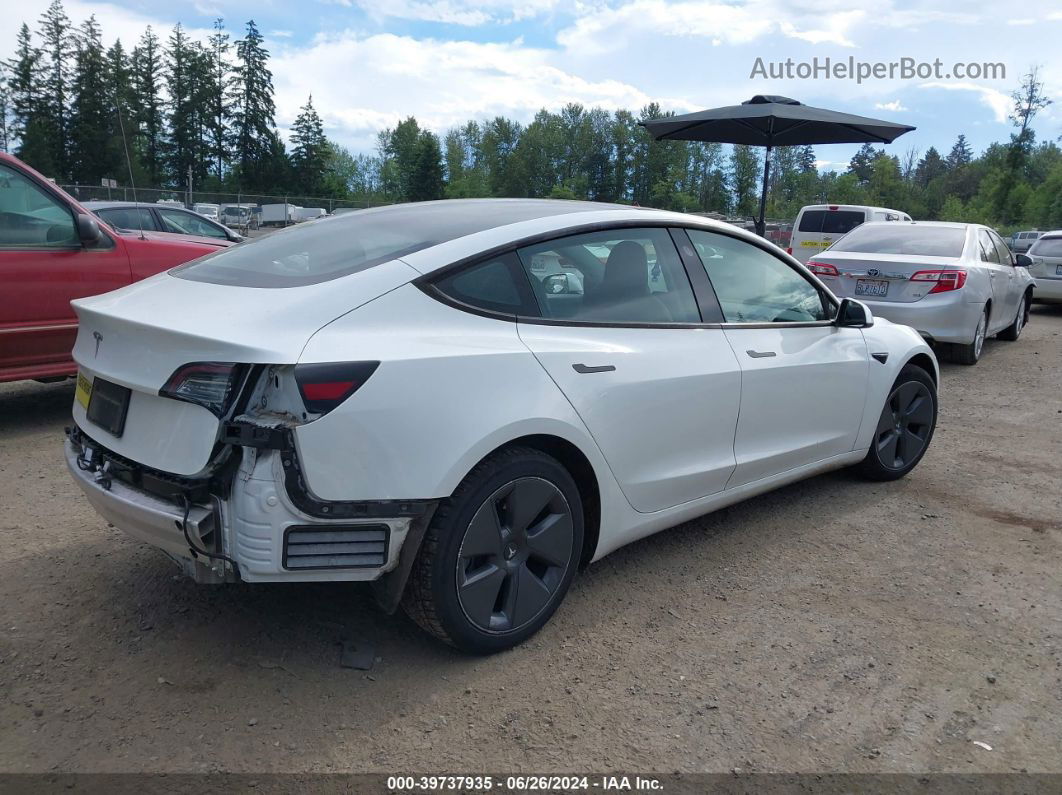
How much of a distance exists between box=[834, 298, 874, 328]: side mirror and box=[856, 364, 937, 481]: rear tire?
0.58 meters

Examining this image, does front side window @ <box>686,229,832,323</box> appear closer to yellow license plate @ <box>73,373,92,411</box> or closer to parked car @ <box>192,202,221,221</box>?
yellow license plate @ <box>73,373,92,411</box>

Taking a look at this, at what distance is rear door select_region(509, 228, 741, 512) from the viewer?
9.95ft

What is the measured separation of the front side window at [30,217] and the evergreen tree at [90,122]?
3109 inches

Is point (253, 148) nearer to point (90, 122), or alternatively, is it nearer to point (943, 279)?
point (90, 122)

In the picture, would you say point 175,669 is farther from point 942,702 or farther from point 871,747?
point 942,702

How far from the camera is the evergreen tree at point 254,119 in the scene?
8156cm

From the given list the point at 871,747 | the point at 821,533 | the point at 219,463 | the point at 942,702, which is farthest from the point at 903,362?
the point at 219,463

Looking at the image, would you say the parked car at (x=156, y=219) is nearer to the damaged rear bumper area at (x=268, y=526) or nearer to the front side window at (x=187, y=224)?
the front side window at (x=187, y=224)

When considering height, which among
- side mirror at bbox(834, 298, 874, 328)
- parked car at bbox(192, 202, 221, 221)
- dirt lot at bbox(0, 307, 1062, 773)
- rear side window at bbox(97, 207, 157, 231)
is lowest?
dirt lot at bbox(0, 307, 1062, 773)

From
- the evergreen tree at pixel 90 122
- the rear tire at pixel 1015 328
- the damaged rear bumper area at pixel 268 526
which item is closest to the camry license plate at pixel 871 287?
the rear tire at pixel 1015 328

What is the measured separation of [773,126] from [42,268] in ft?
29.9

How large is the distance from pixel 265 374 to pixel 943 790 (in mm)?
2216

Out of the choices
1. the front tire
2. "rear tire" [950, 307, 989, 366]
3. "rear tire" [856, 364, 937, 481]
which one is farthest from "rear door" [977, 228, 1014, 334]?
the front tire

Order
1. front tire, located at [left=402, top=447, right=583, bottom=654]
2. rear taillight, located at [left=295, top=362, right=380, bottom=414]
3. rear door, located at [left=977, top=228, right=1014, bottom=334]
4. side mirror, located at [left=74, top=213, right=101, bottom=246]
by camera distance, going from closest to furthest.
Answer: rear taillight, located at [left=295, top=362, right=380, bottom=414]
front tire, located at [left=402, top=447, right=583, bottom=654]
side mirror, located at [left=74, top=213, right=101, bottom=246]
rear door, located at [left=977, top=228, right=1014, bottom=334]
